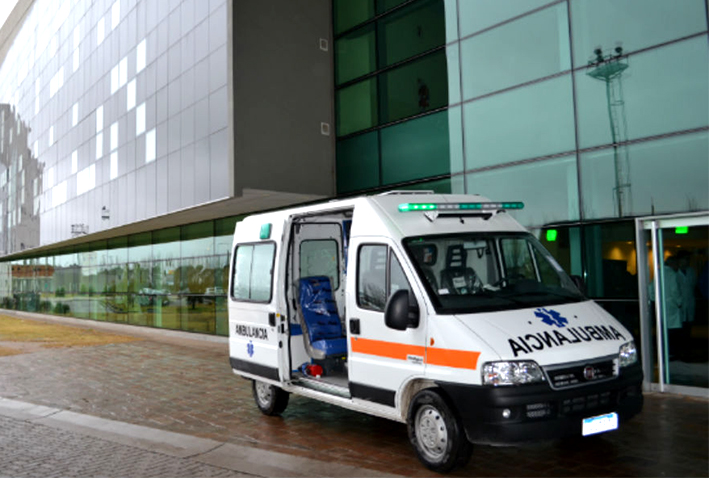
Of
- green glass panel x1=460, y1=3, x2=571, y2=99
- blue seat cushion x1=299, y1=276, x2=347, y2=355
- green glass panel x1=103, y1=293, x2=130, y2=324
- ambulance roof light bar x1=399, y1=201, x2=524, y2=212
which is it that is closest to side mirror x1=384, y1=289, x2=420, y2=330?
ambulance roof light bar x1=399, y1=201, x2=524, y2=212

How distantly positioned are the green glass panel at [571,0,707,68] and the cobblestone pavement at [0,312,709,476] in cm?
496

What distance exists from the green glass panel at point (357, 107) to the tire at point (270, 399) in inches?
305

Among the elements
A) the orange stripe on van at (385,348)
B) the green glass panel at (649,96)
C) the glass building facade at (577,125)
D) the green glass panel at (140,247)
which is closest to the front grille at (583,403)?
the orange stripe on van at (385,348)

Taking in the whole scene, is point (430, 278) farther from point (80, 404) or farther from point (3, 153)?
point (3, 153)

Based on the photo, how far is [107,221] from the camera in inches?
884

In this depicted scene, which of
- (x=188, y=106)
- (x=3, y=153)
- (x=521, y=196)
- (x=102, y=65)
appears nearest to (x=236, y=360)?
(x=521, y=196)

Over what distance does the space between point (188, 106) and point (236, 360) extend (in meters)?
9.66

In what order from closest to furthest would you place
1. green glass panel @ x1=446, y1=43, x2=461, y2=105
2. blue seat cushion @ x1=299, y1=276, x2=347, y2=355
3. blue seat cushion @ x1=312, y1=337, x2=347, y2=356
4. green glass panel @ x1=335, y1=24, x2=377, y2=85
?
blue seat cushion @ x1=312, y1=337, x2=347, y2=356
blue seat cushion @ x1=299, y1=276, x2=347, y2=355
green glass panel @ x1=446, y1=43, x2=461, y2=105
green glass panel @ x1=335, y1=24, x2=377, y2=85

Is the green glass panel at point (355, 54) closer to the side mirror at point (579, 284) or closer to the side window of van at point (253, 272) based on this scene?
the side window of van at point (253, 272)

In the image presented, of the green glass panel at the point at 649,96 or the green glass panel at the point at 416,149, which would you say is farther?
the green glass panel at the point at 416,149

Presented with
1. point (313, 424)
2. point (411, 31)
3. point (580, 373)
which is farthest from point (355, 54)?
point (580, 373)

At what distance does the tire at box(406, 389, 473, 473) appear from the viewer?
5.41m

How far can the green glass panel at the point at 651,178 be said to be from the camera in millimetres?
8648

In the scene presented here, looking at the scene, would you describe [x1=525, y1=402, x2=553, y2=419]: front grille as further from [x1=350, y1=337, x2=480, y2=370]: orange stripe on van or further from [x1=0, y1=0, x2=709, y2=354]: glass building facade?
[x1=0, y1=0, x2=709, y2=354]: glass building facade
